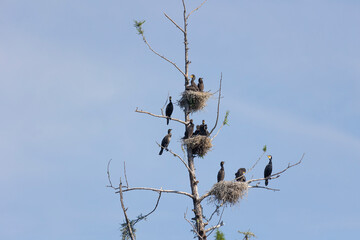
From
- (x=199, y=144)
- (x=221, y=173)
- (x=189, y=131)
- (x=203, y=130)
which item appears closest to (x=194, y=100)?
(x=203, y=130)

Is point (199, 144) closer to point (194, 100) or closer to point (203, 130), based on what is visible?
point (203, 130)

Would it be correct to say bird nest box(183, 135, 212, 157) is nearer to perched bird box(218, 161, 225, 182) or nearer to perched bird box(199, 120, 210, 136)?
perched bird box(199, 120, 210, 136)

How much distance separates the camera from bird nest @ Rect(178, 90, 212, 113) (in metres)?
15.7

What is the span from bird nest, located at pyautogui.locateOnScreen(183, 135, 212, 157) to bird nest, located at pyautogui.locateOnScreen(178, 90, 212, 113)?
0.99 meters

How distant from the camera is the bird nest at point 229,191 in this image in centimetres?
1391

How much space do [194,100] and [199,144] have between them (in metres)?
1.27

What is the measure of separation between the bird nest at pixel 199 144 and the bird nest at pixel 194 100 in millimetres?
993

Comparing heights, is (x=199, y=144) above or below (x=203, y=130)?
below

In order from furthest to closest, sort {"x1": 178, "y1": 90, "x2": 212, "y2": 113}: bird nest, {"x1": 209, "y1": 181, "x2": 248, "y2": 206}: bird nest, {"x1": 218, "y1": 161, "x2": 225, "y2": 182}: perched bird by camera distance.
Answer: {"x1": 218, "y1": 161, "x2": 225, "y2": 182}: perched bird < {"x1": 178, "y1": 90, "x2": 212, "y2": 113}: bird nest < {"x1": 209, "y1": 181, "x2": 248, "y2": 206}: bird nest

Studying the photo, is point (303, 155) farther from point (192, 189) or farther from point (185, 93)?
point (185, 93)

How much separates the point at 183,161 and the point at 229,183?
165cm

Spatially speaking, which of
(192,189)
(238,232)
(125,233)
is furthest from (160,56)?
(238,232)

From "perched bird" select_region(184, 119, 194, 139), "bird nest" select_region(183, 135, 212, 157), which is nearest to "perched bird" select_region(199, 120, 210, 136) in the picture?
"bird nest" select_region(183, 135, 212, 157)

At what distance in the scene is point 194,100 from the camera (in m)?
15.7
